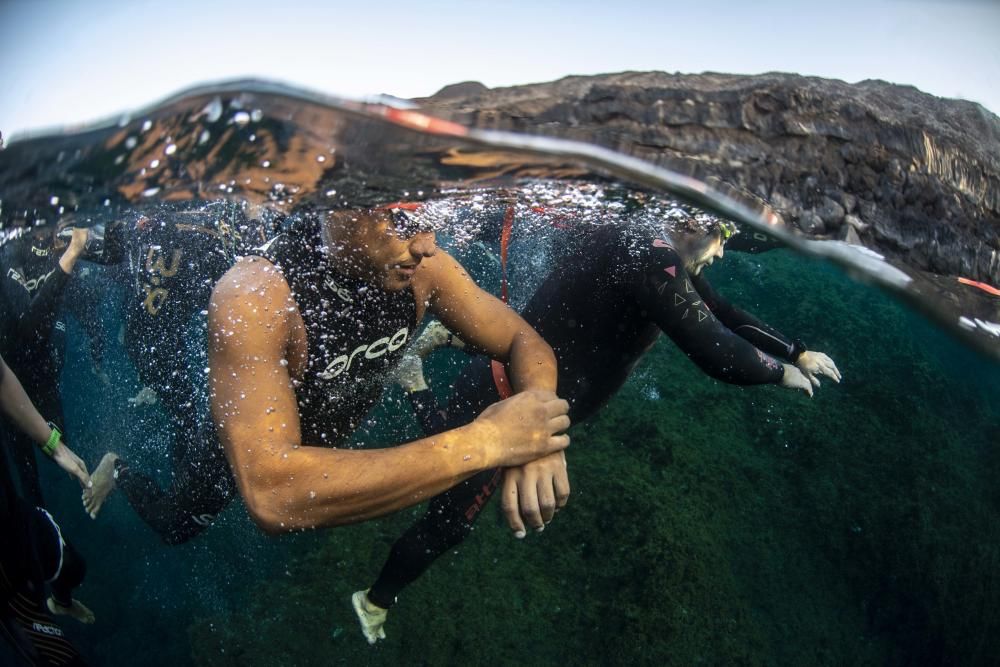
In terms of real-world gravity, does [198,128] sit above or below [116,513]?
above

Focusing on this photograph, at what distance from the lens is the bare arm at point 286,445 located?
214 centimetres

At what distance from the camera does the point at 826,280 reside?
6.21 m

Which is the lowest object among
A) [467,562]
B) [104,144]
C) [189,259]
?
[467,562]

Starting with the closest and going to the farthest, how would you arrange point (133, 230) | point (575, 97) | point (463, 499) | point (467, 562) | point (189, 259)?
1. point (575, 97)
2. point (463, 499)
3. point (189, 259)
4. point (133, 230)
5. point (467, 562)

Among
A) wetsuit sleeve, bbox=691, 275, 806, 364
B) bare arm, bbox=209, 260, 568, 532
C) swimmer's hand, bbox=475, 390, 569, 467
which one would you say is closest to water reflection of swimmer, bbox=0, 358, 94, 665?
bare arm, bbox=209, 260, 568, 532

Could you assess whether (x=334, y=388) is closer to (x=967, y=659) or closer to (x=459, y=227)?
(x=459, y=227)

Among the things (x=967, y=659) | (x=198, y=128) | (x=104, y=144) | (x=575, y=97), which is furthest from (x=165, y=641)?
(x=967, y=659)

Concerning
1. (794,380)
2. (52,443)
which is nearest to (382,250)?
(794,380)

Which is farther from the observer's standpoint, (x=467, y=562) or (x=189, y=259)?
(x=467, y=562)

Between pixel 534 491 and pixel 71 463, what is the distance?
5611mm

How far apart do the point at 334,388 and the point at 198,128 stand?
1946 mm

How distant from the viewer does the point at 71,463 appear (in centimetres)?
522

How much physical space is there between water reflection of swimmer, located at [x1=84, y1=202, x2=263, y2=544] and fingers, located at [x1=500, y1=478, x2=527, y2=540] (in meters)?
2.32

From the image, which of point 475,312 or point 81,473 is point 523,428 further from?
point 81,473
